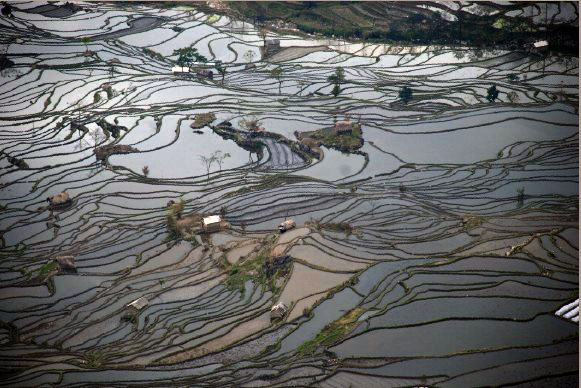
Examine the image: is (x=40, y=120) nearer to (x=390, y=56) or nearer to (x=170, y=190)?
(x=170, y=190)

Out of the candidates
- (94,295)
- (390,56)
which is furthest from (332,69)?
(94,295)

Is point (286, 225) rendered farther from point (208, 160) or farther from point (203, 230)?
point (208, 160)

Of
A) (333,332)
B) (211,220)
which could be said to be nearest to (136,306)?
(211,220)

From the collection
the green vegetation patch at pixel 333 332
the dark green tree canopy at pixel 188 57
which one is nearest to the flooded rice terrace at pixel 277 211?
the green vegetation patch at pixel 333 332

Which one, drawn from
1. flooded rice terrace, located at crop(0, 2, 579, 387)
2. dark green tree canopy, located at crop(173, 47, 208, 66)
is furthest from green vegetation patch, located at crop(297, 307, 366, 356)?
dark green tree canopy, located at crop(173, 47, 208, 66)

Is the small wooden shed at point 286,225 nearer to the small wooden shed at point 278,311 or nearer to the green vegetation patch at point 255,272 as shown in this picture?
the green vegetation patch at point 255,272
